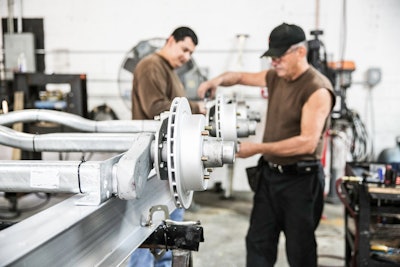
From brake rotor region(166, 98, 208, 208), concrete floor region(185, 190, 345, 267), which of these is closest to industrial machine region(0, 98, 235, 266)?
brake rotor region(166, 98, 208, 208)

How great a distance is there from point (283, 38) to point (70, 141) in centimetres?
100

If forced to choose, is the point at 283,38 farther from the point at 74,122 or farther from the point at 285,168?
the point at 74,122

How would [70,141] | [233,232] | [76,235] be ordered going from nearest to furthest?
[76,235]
[70,141]
[233,232]

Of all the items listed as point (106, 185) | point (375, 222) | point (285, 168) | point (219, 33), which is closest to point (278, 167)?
point (285, 168)

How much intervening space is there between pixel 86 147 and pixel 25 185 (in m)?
0.24

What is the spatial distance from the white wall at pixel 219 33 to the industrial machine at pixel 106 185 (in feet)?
9.31

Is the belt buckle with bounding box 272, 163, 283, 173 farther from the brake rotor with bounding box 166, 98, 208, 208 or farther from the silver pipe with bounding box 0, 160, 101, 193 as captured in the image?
the silver pipe with bounding box 0, 160, 101, 193

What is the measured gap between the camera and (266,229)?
1802 millimetres

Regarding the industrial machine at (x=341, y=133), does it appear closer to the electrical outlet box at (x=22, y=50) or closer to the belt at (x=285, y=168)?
the belt at (x=285, y=168)

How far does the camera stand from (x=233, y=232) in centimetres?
288

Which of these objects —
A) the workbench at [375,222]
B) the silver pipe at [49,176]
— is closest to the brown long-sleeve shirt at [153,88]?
the workbench at [375,222]

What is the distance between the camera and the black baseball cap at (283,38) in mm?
1557

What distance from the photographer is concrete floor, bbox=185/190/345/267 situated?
2.41 meters

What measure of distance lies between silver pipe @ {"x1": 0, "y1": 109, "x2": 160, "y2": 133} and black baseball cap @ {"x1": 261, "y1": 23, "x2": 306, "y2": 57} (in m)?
0.79
